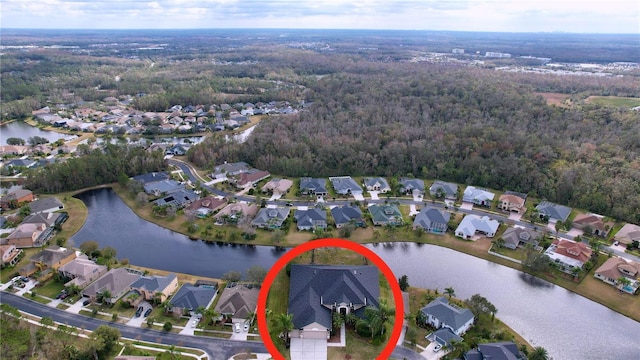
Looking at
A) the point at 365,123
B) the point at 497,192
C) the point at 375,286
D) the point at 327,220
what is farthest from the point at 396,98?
the point at 375,286

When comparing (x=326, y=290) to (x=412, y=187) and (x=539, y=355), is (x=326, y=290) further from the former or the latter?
(x=412, y=187)

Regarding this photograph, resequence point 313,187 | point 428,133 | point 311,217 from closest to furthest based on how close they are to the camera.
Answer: point 311,217, point 313,187, point 428,133

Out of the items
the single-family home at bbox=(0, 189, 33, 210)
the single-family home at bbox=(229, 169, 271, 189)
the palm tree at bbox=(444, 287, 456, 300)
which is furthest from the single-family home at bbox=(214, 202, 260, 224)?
the single-family home at bbox=(0, 189, 33, 210)

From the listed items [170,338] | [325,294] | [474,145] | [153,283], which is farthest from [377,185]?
[170,338]

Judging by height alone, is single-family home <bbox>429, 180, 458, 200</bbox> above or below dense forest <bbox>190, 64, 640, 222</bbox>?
below

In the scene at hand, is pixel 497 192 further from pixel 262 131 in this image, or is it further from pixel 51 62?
pixel 51 62

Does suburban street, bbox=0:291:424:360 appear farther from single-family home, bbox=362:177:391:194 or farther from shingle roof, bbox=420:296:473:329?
single-family home, bbox=362:177:391:194
